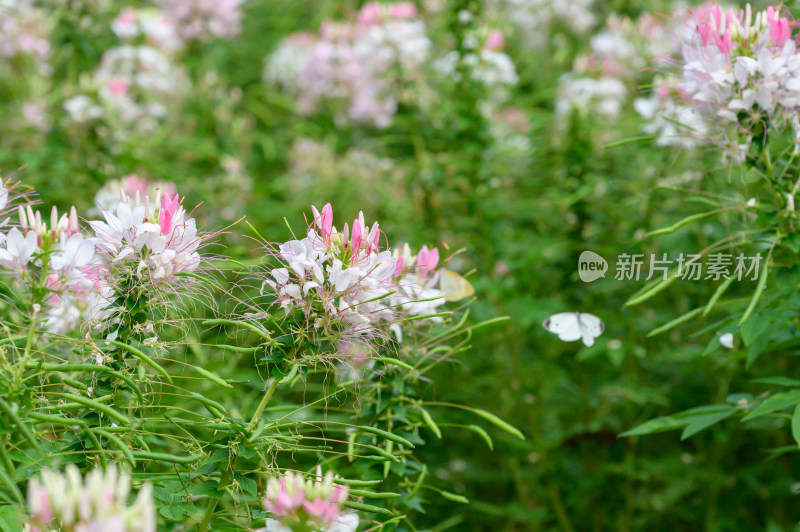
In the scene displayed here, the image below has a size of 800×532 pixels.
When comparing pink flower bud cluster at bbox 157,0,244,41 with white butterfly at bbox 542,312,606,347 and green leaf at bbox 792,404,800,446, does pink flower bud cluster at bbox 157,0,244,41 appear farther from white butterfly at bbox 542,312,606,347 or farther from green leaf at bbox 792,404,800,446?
green leaf at bbox 792,404,800,446

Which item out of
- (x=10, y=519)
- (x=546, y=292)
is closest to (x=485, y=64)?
(x=546, y=292)

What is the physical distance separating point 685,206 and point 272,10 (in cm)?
230

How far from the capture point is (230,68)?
127 inches

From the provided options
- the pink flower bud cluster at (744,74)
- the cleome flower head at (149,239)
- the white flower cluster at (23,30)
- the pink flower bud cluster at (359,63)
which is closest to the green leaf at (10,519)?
the cleome flower head at (149,239)

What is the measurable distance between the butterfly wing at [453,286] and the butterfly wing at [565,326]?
250 millimetres

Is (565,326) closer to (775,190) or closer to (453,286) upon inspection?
(453,286)

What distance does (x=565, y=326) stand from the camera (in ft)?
4.61

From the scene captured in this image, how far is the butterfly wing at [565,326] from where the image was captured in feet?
4.52

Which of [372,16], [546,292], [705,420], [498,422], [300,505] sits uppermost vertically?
[372,16]

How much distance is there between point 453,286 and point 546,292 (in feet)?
2.78

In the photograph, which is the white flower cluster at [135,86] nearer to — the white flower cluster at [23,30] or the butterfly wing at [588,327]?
the white flower cluster at [23,30]

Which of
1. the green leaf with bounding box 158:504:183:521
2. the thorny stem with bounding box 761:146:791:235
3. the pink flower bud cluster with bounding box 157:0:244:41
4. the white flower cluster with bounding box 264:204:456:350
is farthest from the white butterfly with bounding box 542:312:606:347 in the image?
the pink flower bud cluster with bounding box 157:0:244:41

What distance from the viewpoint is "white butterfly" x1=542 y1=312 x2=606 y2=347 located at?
1.38m

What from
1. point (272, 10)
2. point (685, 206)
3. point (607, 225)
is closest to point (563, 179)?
point (607, 225)
